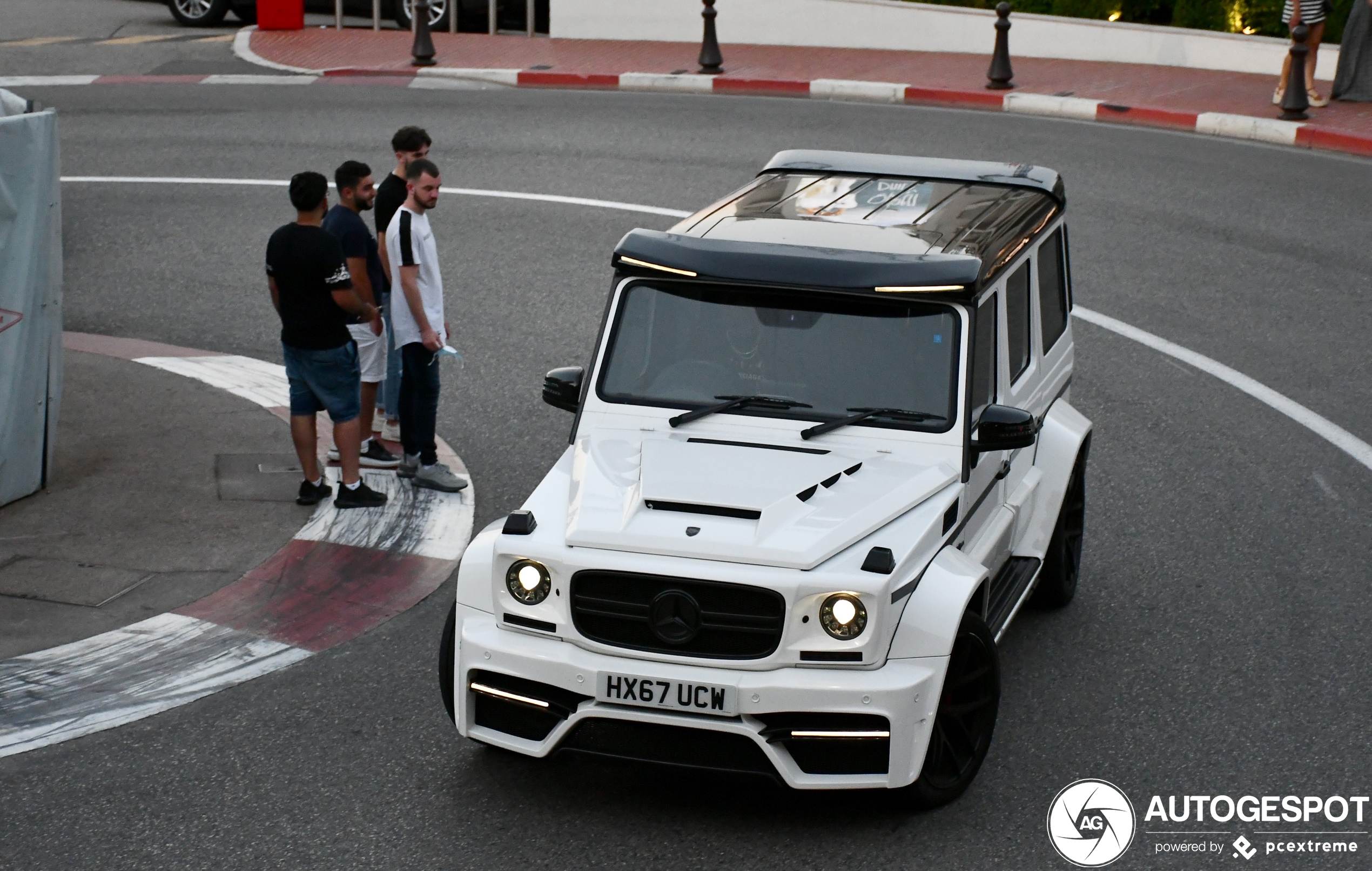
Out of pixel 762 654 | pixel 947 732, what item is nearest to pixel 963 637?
pixel 947 732

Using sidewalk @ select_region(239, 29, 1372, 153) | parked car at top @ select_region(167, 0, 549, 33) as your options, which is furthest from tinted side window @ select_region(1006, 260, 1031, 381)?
parked car at top @ select_region(167, 0, 549, 33)

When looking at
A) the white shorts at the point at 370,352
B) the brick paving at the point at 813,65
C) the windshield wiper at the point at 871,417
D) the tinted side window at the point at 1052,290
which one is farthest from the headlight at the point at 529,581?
the brick paving at the point at 813,65

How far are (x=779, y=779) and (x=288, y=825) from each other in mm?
1783

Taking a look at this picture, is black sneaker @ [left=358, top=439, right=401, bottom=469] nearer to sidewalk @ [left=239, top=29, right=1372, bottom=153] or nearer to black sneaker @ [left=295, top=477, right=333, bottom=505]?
black sneaker @ [left=295, top=477, right=333, bottom=505]

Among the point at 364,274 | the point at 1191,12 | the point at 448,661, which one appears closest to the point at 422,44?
the point at 1191,12

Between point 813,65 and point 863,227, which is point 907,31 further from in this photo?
point 863,227

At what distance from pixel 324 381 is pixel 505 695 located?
128 inches

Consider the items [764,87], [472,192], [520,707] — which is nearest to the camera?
[520,707]

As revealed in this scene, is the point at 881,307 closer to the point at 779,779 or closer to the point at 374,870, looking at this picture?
the point at 779,779

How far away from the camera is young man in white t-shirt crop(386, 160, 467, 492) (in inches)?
332

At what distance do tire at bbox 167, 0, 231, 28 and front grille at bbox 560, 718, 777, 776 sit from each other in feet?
73.3

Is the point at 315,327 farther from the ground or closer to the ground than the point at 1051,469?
farther from the ground

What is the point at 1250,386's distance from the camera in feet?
34.8

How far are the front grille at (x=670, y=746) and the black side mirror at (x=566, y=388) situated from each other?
1.51 metres
